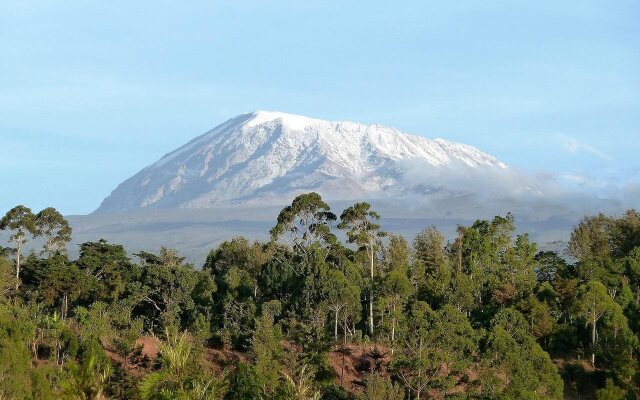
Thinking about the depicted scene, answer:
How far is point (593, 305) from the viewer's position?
205 ft

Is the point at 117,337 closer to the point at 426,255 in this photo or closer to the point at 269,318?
the point at 269,318

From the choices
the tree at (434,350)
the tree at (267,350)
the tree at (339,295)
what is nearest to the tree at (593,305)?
the tree at (434,350)

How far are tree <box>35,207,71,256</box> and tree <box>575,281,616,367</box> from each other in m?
38.6

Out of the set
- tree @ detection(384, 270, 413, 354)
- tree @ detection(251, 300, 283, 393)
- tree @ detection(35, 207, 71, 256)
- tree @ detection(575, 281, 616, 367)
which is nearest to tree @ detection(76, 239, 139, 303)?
tree @ detection(35, 207, 71, 256)

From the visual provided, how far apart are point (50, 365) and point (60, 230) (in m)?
28.4

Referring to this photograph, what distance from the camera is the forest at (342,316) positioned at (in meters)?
53.0

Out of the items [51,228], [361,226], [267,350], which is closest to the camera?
[267,350]

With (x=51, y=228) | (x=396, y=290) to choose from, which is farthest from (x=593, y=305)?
(x=51, y=228)

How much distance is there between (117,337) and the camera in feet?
193

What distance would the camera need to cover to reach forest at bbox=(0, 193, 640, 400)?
2088 inches

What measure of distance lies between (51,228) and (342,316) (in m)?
27.2

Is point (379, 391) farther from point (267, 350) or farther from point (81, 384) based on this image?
point (81, 384)

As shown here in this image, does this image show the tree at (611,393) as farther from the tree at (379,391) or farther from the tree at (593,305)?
the tree at (379,391)

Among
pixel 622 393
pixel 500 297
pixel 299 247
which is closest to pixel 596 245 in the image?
pixel 500 297
